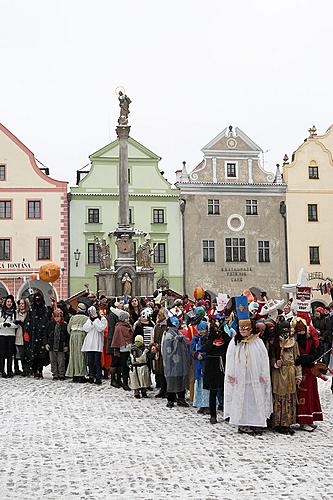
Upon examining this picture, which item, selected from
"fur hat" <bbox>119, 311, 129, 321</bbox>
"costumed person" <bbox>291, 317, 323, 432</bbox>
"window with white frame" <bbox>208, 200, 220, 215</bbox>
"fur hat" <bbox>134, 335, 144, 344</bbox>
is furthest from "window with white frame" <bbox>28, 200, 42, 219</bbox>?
"costumed person" <bbox>291, 317, 323, 432</bbox>

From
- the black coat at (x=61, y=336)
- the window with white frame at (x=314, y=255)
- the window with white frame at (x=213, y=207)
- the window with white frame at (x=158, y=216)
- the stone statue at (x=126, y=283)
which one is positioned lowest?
the black coat at (x=61, y=336)

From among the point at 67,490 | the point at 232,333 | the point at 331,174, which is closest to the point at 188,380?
the point at 232,333

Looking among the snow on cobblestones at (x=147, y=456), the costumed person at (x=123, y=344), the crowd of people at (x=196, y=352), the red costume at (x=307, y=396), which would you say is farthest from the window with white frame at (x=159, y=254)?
the red costume at (x=307, y=396)

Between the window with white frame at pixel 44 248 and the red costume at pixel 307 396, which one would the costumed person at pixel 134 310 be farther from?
the window with white frame at pixel 44 248

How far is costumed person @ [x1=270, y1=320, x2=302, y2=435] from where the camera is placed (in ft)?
31.7

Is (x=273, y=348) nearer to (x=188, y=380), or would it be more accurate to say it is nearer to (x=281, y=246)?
(x=188, y=380)

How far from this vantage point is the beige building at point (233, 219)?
42.2m

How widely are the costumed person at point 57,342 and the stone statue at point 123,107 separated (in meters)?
15.1

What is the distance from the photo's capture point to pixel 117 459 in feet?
26.0

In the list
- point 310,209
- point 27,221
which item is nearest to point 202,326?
point 27,221

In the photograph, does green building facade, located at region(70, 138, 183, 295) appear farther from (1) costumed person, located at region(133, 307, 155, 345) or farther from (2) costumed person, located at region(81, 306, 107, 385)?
(1) costumed person, located at region(133, 307, 155, 345)

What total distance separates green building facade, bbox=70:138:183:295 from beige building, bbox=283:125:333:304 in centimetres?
706

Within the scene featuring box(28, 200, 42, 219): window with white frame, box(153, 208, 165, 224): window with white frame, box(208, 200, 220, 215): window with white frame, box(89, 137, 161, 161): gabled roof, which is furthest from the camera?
box(208, 200, 220, 215): window with white frame

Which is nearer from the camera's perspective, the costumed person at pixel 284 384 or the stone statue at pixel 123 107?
the costumed person at pixel 284 384
